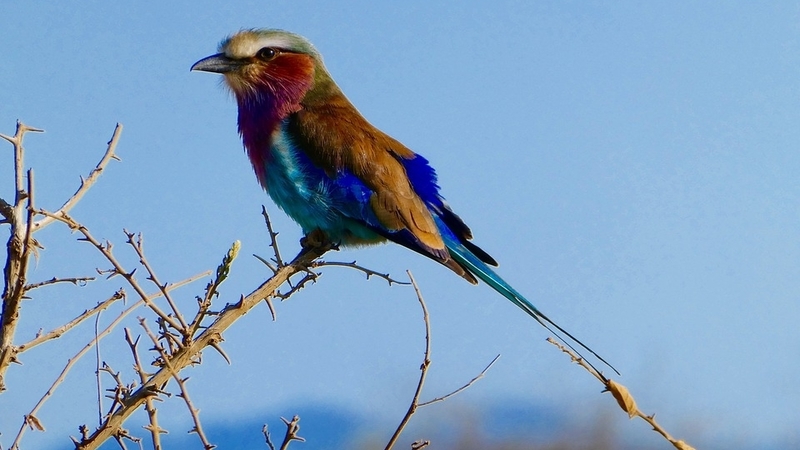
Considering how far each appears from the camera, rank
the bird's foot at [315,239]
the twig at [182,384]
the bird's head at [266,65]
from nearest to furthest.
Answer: the twig at [182,384] → the bird's foot at [315,239] → the bird's head at [266,65]

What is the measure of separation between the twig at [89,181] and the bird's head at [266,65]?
1627 millimetres

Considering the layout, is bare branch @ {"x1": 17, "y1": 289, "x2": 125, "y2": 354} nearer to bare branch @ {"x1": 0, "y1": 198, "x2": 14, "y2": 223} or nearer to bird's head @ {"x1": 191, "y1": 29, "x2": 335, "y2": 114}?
bare branch @ {"x1": 0, "y1": 198, "x2": 14, "y2": 223}

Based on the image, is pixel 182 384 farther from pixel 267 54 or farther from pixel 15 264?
pixel 267 54

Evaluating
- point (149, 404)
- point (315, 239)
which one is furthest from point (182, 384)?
point (315, 239)

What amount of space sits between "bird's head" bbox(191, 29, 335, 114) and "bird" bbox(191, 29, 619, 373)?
14mm

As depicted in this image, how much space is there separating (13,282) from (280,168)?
5.35ft

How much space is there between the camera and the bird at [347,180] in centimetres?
329

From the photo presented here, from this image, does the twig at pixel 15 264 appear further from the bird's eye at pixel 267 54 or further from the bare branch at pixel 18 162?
the bird's eye at pixel 267 54

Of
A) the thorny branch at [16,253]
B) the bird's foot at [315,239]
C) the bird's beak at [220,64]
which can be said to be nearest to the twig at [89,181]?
the thorny branch at [16,253]

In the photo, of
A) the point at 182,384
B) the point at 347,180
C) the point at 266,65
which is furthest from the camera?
the point at 266,65

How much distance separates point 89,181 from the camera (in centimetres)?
205

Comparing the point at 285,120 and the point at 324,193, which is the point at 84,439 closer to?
the point at 324,193

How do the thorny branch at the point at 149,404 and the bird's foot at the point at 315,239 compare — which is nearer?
the thorny branch at the point at 149,404

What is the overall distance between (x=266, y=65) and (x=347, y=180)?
0.79 metres
